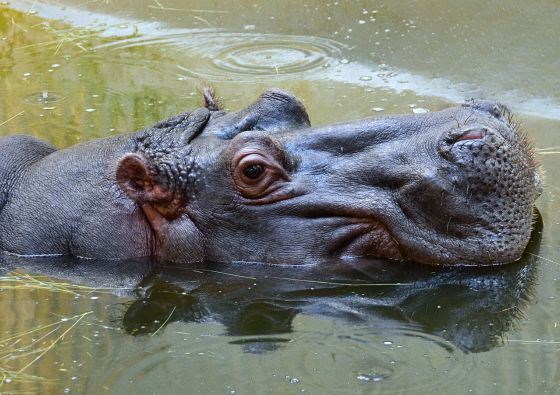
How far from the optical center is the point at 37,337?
4578 mm

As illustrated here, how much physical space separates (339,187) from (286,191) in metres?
0.25

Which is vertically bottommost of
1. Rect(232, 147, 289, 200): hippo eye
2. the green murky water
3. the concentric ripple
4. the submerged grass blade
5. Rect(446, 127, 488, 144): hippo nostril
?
the submerged grass blade

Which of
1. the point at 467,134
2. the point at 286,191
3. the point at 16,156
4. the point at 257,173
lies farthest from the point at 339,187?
the point at 16,156

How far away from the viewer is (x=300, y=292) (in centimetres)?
491

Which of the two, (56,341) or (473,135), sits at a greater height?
(473,135)

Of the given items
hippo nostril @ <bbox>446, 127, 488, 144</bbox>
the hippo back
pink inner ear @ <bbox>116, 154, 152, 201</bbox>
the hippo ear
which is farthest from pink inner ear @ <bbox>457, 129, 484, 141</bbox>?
the hippo back

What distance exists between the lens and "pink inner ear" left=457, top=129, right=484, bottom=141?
15.6 feet

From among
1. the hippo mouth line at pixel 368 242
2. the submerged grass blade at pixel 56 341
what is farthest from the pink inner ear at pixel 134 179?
the hippo mouth line at pixel 368 242

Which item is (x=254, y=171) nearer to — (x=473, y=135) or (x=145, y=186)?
(x=145, y=186)

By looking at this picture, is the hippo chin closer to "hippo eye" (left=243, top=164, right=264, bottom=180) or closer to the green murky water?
"hippo eye" (left=243, top=164, right=264, bottom=180)

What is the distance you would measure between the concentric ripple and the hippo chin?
9.47ft

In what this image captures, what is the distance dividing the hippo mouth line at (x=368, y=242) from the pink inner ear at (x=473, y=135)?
57 cm

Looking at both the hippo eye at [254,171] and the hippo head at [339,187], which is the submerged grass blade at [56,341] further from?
the hippo eye at [254,171]

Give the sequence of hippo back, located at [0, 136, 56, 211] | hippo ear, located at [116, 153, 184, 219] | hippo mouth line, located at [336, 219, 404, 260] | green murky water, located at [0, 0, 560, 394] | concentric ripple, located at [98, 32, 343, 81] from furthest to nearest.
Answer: concentric ripple, located at [98, 32, 343, 81], hippo back, located at [0, 136, 56, 211], hippo ear, located at [116, 153, 184, 219], hippo mouth line, located at [336, 219, 404, 260], green murky water, located at [0, 0, 560, 394]
